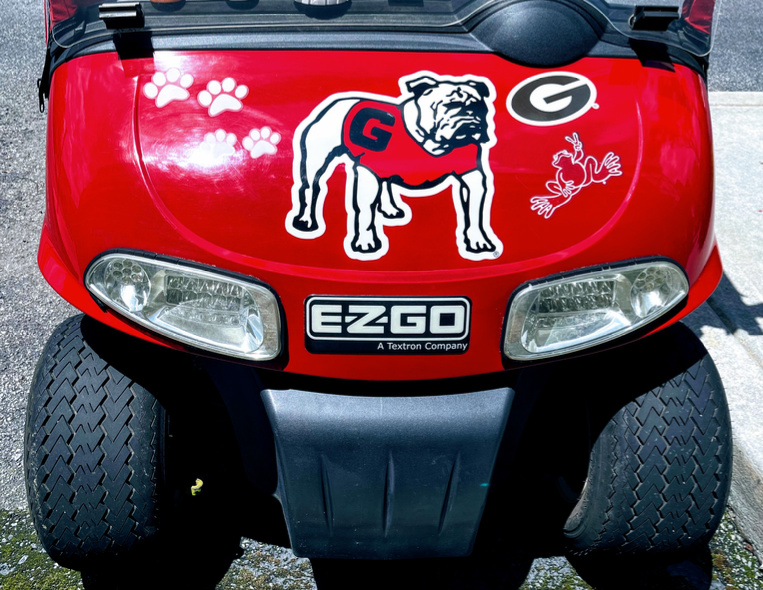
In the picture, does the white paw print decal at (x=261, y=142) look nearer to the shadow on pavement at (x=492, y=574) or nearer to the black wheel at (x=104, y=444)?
Answer: the black wheel at (x=104, y=444)

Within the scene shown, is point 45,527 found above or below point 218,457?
above

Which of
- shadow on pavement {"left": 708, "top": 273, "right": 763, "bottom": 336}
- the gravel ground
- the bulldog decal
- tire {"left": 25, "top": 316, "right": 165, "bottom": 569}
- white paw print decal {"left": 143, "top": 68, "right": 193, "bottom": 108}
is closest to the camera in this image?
the bulldog decal

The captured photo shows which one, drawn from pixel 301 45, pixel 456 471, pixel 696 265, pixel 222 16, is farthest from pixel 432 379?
pixel 222 16

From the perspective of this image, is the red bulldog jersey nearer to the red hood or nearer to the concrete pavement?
the red hood

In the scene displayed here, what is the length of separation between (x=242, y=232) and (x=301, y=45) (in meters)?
0.43

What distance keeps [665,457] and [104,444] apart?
1.21m

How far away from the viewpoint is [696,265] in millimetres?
1639

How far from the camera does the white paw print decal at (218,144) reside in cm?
153

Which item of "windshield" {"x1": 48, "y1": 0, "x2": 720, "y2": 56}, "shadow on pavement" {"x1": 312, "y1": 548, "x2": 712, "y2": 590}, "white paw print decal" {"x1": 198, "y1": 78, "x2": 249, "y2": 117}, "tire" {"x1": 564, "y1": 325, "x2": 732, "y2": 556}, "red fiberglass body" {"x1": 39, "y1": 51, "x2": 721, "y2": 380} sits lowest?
"shadow on pavement" {"x1": 312, "y1": 548, "x2": 712, "y2": 590}

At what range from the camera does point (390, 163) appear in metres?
1.51

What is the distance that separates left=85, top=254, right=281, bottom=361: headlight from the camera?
1.52 m

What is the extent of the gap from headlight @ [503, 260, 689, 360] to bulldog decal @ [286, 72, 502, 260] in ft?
0.52

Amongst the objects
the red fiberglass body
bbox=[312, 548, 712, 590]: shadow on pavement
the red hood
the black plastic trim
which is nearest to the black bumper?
the red fiberglass body

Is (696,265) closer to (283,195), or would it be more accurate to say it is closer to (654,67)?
(654,67)
